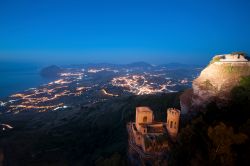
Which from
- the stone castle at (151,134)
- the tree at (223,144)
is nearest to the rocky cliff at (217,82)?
the stone castle at (151,134)

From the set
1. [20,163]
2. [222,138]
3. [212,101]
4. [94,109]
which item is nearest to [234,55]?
[212,101]

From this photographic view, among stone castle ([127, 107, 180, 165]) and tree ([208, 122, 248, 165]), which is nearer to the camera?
tree ([208, 122, 248, 165])

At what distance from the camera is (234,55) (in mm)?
42406

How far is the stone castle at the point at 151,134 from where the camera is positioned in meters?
35.3

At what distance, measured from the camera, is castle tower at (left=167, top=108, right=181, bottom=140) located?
125 ft

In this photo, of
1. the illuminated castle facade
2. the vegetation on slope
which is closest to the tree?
the vegetation on slope

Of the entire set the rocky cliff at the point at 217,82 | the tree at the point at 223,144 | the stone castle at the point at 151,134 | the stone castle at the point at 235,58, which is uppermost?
the stone castle at the point at 235,58

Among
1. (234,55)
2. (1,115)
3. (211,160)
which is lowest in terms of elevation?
(1,115)

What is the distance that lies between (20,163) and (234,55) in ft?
170

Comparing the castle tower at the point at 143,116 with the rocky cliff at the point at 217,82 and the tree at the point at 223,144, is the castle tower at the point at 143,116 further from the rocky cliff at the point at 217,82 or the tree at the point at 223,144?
the tree at the point at 223,144

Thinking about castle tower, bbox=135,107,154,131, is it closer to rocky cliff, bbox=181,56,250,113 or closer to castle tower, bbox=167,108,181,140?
castle tower, bbox=167,108,181,140

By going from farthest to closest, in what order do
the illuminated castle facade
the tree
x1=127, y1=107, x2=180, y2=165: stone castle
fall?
the illuminated castle facade, x1=127, y1=107, x2=180, y2=165: stone castle, the tree

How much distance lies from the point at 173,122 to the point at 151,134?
4277 mm

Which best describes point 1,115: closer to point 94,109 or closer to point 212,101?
point 94,109
